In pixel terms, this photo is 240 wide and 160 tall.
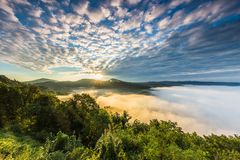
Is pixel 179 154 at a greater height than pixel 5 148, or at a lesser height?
lesser

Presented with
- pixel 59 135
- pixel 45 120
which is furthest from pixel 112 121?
pixel 59 135

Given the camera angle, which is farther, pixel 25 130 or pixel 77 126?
pixel 77 126

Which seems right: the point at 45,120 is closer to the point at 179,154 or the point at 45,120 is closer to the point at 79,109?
the point at 79,109

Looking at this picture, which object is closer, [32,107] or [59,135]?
[59,135]

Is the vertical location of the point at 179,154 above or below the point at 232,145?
above

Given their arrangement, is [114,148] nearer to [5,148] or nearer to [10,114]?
[5,148]

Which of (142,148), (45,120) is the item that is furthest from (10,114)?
(142,148)

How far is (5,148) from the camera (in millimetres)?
11445

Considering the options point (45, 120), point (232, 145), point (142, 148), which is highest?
point (45, 120)

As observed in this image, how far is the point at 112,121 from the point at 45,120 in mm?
12682

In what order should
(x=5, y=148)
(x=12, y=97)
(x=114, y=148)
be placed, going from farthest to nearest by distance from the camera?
(x=12, y=97) < (x=114, y=148) < (x=5, y=148)

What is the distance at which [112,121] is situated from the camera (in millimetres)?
41156

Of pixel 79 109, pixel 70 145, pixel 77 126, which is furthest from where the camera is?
pixel 79 109

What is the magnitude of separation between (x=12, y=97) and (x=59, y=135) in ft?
88.1
